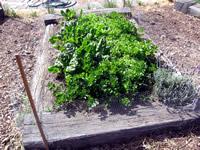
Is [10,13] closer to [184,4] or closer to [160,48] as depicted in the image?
[160,48]

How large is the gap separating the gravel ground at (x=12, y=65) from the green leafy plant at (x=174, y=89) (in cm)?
136

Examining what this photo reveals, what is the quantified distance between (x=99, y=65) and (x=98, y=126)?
0.63 metres

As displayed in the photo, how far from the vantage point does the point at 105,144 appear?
2.92 m

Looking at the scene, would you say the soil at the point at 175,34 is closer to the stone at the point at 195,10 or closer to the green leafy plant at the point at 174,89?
the stone at the point at 195,10

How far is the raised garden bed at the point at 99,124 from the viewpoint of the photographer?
2809 millimetres

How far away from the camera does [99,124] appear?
2.89 metres

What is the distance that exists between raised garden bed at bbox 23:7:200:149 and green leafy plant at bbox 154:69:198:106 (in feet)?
0.28

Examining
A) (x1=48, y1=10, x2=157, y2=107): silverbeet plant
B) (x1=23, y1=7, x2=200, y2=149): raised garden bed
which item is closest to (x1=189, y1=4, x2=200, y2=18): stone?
(x1=48, y1=10, x2=157, y2=107): silverbeet plant

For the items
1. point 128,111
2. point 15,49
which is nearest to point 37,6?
point 15,49

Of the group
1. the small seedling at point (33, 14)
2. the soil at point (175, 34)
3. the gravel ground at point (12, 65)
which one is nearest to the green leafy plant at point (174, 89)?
the soil at point (175, 34)

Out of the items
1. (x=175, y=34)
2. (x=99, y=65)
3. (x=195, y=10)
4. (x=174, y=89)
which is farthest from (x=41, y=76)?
(x=195, y=10)

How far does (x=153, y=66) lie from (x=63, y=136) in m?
1.21

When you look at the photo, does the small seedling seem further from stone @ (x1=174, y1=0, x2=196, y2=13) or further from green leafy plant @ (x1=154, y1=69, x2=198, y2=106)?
green leafy plant @ (x1=154, y1=69, x2=198, y2=106)

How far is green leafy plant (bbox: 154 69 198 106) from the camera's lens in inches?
121
